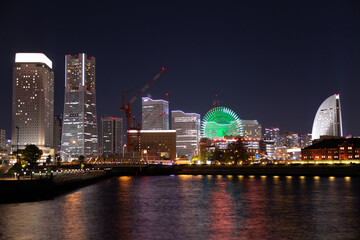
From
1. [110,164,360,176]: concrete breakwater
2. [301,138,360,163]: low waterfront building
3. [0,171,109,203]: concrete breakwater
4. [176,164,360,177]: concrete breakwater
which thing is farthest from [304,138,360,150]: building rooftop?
[0,171,109,203]: concrete breakwater

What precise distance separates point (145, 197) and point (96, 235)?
1132 inches

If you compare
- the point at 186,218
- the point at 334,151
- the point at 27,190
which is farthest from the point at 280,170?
the point at 186,218

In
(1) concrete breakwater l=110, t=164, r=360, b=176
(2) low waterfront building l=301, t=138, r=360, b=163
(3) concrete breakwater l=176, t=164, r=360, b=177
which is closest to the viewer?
(3) concrete breakwater l=176, t=164, r=360, b=177

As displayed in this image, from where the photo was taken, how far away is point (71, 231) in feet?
106

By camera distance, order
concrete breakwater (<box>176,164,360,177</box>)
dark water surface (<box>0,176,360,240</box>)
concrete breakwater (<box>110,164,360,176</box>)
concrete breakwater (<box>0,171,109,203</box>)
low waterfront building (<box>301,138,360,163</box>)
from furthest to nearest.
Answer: low waterfront building (<box>301,138,360,163</box>) < concrete breakwater (<box>110,164,360,176</box>) < concrete breakwater (<box>176,164,360,177</box>) < concrete breakwater (<box>0,171,109,203</box>) < dark water surface (<box>0,176,360,240</box>)

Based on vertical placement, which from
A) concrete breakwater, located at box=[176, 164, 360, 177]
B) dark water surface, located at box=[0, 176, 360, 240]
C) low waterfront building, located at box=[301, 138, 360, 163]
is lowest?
dark water surface, located at box=[0, 176, 360, 240]

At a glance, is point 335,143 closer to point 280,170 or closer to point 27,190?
point 280,170

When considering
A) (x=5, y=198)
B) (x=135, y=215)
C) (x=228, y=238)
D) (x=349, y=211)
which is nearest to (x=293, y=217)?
(x=349, y=211)

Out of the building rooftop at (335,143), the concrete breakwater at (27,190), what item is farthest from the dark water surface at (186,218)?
the building rooftop at (335,143)

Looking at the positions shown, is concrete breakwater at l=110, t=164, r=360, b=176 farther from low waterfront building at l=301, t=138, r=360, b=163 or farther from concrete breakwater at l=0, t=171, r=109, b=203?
concrete breakwater at l=0, t=171, r=109, b=203

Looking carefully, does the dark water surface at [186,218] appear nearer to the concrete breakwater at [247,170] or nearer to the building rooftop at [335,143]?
the concrete breakwater at [247,170]

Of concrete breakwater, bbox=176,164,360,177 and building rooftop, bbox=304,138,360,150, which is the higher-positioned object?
building rooftop, bbox=304,138,360,150

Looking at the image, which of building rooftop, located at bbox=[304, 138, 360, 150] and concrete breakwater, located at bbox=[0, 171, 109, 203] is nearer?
concrete breakwater, located at bbox=[0, 171, 109, 203]

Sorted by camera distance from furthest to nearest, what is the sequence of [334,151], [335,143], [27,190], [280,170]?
[335,143] → [334,151] → [280,170] → [27,190]
